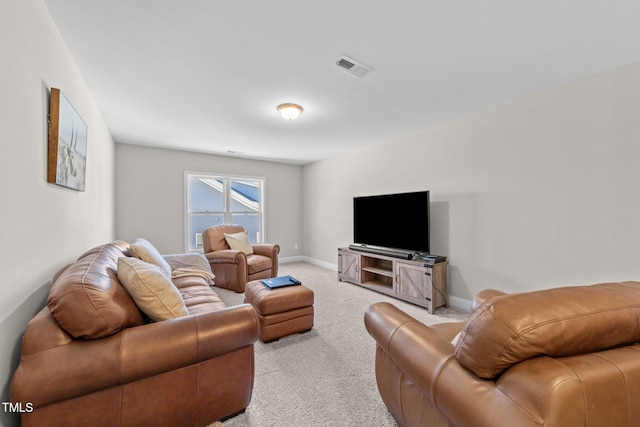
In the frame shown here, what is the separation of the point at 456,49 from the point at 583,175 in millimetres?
1675

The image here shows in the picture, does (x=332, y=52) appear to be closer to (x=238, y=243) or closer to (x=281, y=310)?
(x=281, y=310)

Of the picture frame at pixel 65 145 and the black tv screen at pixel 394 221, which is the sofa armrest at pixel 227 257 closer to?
the black tv screen at pixel 394 221

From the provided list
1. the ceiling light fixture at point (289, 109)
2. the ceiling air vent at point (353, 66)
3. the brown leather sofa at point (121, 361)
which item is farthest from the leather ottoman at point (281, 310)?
the ceiling air vent at point (353, 66)

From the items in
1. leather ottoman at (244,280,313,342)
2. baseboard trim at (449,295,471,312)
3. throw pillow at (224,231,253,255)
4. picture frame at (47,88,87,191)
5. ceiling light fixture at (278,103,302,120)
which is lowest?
baseboard trim at (449,295,471,312)

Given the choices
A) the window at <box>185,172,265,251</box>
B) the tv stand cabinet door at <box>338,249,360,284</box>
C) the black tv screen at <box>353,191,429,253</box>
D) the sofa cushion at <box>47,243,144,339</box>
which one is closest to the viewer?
the sofa cushion at <box>47,243,144,339</box>

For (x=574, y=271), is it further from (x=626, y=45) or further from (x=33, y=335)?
(x=33, y=335)

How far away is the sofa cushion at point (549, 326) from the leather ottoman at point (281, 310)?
71.1 inches

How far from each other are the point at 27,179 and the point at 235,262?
8.97ft

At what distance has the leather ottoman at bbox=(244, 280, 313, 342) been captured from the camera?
2396 mm

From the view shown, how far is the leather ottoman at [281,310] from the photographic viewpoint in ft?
7.86

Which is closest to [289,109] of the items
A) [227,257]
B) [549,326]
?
[227,257]

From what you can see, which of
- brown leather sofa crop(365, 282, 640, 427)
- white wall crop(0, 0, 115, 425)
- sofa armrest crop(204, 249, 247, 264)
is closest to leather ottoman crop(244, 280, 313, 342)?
sofa armrest crop(204, 249, 247, 264)

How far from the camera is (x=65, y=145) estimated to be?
5.87 feet

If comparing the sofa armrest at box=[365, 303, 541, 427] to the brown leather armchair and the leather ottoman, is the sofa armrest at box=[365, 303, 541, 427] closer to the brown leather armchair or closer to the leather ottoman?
the leather ottoman
